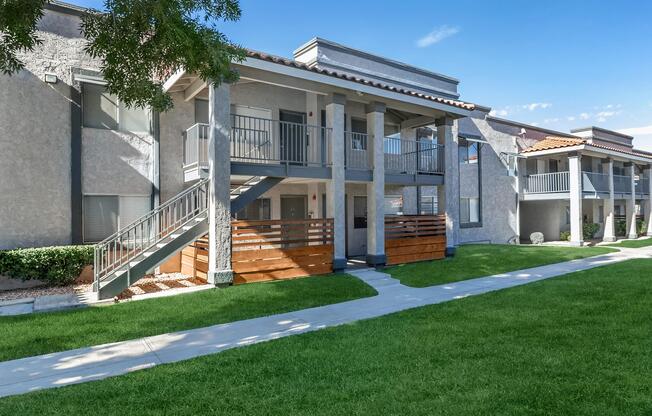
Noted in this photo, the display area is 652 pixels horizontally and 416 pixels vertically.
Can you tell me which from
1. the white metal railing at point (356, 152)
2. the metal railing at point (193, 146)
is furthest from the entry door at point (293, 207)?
the metal railing at point (193, 146)

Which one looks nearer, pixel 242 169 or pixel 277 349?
pixel 277 349

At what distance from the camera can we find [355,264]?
13.8 m

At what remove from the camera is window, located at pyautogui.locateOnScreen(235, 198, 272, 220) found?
554 inches

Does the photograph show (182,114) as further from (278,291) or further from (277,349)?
(277,349)

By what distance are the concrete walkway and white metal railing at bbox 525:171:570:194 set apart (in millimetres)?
14537

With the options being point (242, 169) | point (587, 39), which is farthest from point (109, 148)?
point (587, 39)

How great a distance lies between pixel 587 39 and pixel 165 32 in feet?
65.1

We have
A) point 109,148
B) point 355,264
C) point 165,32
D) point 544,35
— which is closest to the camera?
point 165,32

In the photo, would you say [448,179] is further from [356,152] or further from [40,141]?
[40,141]

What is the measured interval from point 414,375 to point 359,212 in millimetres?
11737

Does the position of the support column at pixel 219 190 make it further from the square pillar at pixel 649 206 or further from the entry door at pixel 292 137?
the square pillar at pixel 649 206

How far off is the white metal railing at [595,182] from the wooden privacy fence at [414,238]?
12.1 metres

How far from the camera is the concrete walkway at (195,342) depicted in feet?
16.3

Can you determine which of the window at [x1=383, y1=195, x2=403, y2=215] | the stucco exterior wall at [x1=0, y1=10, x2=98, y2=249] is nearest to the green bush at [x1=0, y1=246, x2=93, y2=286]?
the stucco exterior wall at [x1=0, y1=10, x2=98, y2=249]
